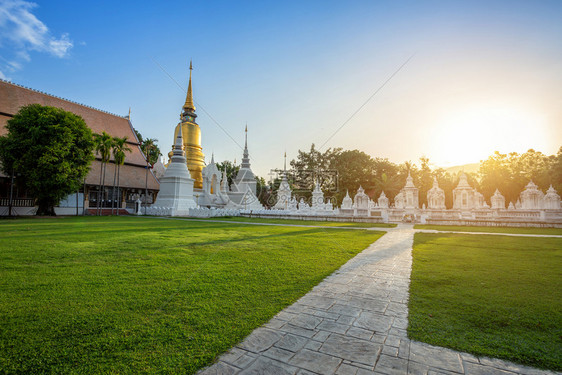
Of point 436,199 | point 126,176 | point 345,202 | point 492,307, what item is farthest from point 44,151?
point 436,199

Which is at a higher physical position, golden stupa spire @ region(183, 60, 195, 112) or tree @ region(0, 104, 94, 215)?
golden stupa spire @ region(183, 60, 195, 112)

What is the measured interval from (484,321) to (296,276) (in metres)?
2.60

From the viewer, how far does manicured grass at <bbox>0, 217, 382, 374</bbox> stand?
225 centimetres

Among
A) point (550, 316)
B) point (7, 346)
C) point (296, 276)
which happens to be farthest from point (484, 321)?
point (7, 346)

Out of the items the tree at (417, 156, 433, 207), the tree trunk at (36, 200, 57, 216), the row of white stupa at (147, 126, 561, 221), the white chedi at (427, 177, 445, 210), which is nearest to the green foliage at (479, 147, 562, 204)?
the tree at (417, 156, 433, 207)

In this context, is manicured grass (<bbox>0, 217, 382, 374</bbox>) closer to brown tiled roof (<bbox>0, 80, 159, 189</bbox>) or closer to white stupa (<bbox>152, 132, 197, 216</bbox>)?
white stupa (<bbox>152, 132, 197, 216</bbox>)

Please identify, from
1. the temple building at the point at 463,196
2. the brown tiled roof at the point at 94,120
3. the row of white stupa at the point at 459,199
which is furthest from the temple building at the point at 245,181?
the temple building at the point at 463,196

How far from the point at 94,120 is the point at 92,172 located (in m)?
6.72

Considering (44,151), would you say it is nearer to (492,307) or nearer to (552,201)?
(492,307)

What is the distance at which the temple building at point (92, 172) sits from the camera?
68.8ft

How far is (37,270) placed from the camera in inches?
180

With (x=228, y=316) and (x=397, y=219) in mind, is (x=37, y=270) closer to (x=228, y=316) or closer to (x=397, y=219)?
(x=228, y=316)

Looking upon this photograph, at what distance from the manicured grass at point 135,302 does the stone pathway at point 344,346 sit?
0.22 m

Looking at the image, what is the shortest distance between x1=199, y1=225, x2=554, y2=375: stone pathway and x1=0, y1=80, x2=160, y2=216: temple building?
23.1 m
